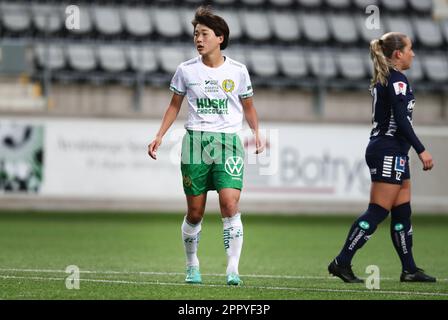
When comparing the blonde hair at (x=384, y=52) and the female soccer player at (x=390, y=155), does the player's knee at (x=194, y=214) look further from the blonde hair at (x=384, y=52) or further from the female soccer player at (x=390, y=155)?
the blonde hair at (x=384, y=52)

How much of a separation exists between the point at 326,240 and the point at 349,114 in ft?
32.2

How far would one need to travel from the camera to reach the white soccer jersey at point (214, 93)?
7.26 meters

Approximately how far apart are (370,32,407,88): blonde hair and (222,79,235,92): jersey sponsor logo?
1.12 m

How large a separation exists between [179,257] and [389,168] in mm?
3363

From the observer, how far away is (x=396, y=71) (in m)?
7.64

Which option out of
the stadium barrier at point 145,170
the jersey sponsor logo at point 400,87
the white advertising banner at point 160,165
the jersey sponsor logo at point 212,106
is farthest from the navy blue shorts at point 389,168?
the stadium barrier at point 145,170

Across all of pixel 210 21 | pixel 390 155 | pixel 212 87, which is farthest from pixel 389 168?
pixel 210 21

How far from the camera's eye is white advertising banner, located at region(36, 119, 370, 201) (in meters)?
17.6

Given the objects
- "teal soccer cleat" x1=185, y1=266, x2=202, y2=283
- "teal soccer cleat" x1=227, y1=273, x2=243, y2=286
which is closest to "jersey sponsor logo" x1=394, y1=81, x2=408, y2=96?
"teal soccer cleat" x1=227, y1=273, x2=243, y2=286

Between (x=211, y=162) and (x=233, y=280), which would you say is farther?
(x=211, y=162)

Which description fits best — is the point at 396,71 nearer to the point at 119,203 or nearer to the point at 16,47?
the point at 119,203

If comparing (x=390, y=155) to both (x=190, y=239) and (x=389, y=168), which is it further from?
(x=190, y=239)

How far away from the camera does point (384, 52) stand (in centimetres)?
772
